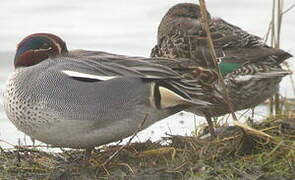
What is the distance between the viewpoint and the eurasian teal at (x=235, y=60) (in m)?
6.66

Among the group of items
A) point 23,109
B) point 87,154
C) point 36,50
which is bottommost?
point 87,154

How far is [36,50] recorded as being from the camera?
5914 mm

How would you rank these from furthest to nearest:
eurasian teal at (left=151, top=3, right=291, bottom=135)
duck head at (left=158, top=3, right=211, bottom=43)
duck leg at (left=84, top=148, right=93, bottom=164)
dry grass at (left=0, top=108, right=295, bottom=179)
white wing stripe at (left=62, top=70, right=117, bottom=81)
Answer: duck head at (left=158, top=3, right=211, bottom=43) → eurasian teal at (left=151, top=3, right=291, bottom=135) → duck leg at (left=84, top=148, right=93, bottom=164) → white wing stripe at (left=62, top=70, right=117, bottom=81) → dry grass at (left=0, top=108, right=295, bottom=179)

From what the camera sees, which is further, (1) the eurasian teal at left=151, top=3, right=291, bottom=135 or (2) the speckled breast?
(1) the eurasian teal at left=151, top=3, right=291, bottom=135

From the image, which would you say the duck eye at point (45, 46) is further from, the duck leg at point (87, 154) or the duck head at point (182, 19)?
the duck head at point (182, 19)

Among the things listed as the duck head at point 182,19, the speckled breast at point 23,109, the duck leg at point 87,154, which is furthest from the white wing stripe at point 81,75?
the duck head at point 182,19

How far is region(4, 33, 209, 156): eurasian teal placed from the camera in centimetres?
555

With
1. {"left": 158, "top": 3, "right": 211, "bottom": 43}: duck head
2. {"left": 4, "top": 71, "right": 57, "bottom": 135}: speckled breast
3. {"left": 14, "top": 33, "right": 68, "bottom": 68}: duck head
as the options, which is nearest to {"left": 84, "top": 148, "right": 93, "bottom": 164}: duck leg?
{"left": 4, "top": 71, "right": 57, "bottom": 135}: speckled breast

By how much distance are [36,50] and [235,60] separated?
1.58m

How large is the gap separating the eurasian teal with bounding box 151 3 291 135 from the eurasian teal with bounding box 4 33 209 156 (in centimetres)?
71

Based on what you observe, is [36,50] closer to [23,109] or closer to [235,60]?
[23,109]

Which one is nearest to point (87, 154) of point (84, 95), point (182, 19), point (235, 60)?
point (84, 95)

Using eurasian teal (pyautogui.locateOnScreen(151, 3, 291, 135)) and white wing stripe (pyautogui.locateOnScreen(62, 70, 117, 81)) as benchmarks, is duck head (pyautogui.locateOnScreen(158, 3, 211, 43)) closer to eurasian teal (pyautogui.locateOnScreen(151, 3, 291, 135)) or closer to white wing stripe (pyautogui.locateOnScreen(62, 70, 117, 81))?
eurasian teal (pyautogui.locateOnScreen(151, 3, 291, 135))

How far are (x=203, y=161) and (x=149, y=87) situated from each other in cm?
59
